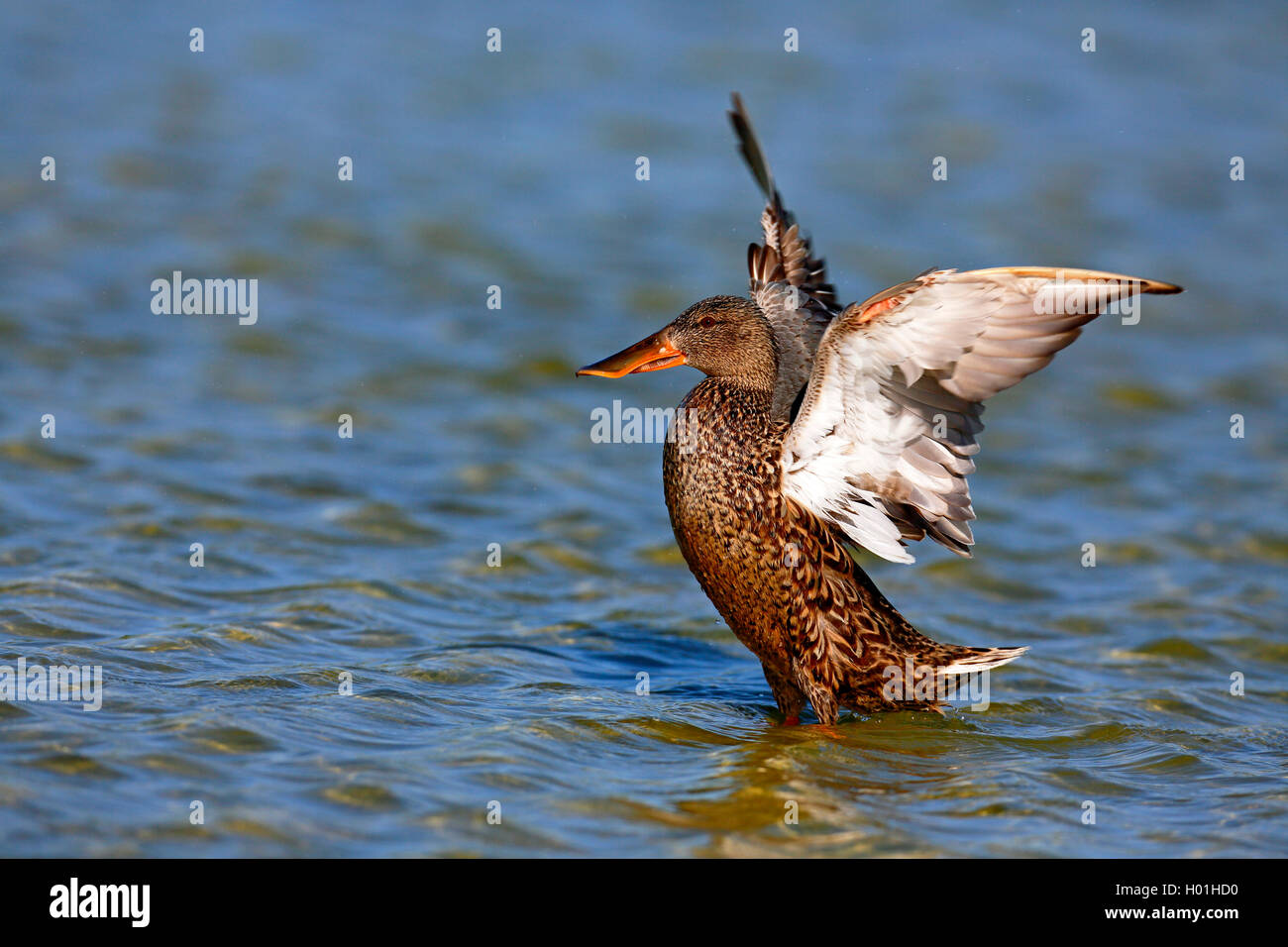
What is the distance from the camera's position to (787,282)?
630 cm

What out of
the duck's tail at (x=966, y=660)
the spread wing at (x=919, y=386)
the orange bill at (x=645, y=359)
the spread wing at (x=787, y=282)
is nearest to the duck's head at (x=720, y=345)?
the orange bill at (x=645, y=359)

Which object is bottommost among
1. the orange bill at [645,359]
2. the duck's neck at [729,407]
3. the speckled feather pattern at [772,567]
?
the speckled feather pattern at [772,567]

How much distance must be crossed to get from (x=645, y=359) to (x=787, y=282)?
98 cm

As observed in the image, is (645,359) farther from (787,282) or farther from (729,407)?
(787,282)

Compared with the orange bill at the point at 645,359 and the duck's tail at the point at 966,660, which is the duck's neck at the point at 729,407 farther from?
the duck's tail at the point at 966,660

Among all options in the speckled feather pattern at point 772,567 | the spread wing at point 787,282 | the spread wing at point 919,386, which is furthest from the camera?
the spread wing at point 787,282

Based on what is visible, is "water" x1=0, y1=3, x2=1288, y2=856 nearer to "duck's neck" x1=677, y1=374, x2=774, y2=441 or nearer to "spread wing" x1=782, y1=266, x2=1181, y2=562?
"spread wing" x1=782, y1=266, x2=1181, y2=562

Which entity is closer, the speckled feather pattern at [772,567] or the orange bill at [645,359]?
the speckled feather pattern at [772,567]

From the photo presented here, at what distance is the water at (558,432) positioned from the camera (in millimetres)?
4652

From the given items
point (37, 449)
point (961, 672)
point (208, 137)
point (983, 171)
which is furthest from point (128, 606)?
point (983, 171)

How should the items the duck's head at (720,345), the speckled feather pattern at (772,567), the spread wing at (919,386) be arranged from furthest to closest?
the duck's head at (720,345) < the speckled feather pattern at (772,567) < the spread wing at (919,386)

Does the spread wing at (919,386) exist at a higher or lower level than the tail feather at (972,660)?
higher

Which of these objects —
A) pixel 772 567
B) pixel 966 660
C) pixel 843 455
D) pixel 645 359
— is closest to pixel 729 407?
pixel 645 359
